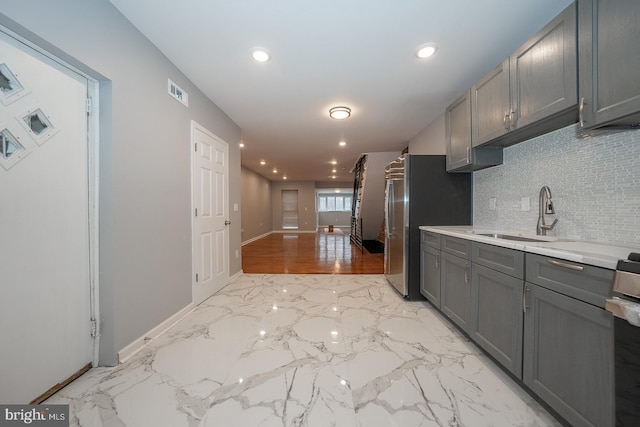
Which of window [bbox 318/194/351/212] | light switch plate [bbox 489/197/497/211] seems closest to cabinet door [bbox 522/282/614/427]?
light switch plate [bbox 489/197/497/211]

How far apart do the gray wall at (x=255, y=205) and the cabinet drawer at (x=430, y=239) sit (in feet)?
20.2

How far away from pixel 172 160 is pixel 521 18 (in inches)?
124

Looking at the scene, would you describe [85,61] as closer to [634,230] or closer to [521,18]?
[521,18]

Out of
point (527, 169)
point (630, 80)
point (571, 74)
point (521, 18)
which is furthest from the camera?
point (527, 169)

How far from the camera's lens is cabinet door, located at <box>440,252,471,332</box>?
1929 millimetres

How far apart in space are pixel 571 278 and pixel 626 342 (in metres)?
0.30

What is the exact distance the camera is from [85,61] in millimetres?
1472

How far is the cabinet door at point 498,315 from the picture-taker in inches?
55.8

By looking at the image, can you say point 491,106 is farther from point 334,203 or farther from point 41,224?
point 334,203

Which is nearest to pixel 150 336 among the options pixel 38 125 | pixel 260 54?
pixel 38 125

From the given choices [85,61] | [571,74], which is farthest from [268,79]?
[571,74]

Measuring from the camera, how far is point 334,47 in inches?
80.2

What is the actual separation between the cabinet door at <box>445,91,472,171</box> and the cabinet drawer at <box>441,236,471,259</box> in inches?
33.1

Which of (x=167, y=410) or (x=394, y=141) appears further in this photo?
(x=394, y=141)
